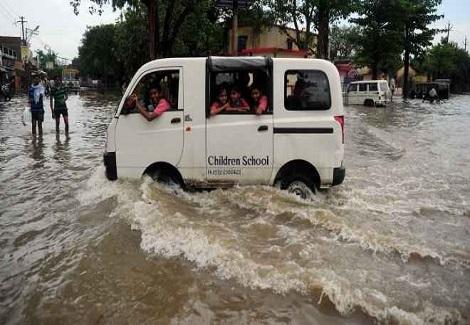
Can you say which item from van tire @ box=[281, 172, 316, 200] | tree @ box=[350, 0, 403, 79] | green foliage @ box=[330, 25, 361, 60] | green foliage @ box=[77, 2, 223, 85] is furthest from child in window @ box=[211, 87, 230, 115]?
green foliage @ box=[330, 25, 361, 60]

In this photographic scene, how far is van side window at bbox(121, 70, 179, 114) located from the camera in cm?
736

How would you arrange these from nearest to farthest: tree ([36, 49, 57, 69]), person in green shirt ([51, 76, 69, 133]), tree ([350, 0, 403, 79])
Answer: person in green shirt ([51, 76, 69, 133]) → tree ([350, 0, 403, 79]) → tree ([36, 49, 57, 69])

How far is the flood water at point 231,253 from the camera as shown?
4.33 meters

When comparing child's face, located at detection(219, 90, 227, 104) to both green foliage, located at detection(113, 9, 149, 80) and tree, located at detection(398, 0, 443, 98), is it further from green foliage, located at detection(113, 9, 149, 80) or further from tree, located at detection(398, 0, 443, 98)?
tree, located at detection(398, 0, 443, 98)

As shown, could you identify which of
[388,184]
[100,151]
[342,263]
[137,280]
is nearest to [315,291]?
[342,263]

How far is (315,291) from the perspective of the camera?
4.61 metres

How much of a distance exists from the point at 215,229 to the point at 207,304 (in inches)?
74.1

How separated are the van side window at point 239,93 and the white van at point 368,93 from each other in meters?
27.7

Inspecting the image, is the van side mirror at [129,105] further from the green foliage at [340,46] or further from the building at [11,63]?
the green foliage at [340,46]

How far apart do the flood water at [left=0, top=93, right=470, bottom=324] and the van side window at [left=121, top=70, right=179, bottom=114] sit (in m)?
1.17

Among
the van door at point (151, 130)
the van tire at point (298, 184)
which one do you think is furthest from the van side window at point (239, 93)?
the van tire at point (298, 184)

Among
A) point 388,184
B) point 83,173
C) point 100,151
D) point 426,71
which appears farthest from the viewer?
point 426,71

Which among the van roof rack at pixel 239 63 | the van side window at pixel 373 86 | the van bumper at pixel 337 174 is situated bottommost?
the van bumper at pixel 337 174

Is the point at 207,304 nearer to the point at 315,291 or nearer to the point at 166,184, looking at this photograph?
the point at 315,291
